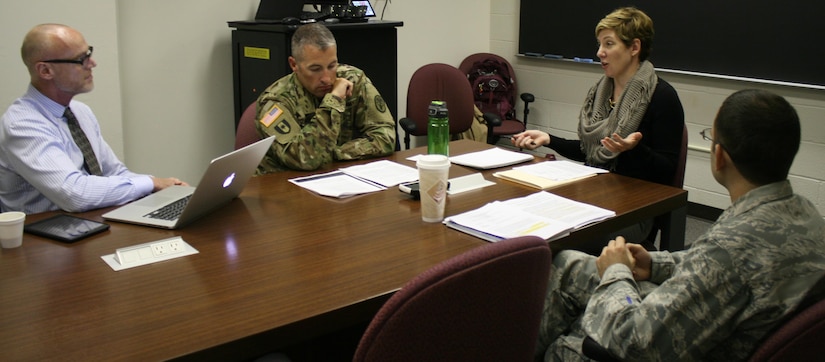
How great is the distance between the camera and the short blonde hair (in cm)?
270

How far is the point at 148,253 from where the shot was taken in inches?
67.6

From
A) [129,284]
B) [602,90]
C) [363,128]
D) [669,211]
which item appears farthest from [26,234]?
[602,90]

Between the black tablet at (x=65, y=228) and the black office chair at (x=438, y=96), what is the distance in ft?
8.24

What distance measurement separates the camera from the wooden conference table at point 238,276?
1.30m

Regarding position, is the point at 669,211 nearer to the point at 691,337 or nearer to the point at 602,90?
the point at 602,90

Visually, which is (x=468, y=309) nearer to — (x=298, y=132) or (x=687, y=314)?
(x=687, y=314)

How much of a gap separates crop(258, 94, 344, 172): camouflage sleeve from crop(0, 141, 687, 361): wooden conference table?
1.00 ft

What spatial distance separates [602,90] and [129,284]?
79.2 inches

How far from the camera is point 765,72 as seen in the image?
3922 mm

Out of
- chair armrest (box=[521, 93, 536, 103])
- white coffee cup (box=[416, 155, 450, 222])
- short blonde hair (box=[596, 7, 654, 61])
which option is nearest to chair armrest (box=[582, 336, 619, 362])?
white coffee cup (box=[416, 155, 450, 222])

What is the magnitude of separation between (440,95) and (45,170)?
2.69 m

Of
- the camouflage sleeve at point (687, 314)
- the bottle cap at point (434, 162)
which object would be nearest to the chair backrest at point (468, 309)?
→ the camouflage sleeve at point (687, 314)

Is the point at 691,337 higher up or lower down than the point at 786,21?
lower down

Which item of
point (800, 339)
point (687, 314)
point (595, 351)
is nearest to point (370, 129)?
point (595, 351)
